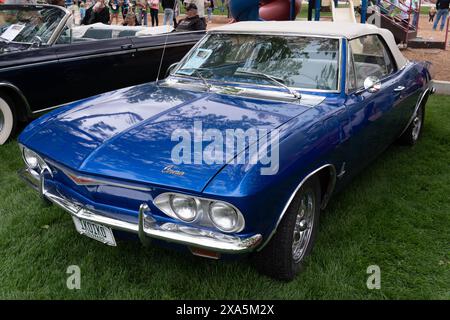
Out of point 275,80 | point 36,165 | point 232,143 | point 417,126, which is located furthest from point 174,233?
point 417,126

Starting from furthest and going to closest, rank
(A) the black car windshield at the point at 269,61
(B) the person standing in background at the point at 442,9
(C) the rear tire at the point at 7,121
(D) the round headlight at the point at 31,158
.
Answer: (B) the person standing in background at the point at 442,9
(C) the rear tire at the point at 7,121
(A) the black car windshield at the point at 269,61
(D) the round headlight at the point at 31,158

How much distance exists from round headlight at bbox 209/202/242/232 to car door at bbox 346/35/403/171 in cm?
126

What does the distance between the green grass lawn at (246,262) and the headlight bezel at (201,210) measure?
0.58m

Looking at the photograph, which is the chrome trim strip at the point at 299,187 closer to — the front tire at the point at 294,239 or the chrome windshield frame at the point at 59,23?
the front tire at the point at 294,239

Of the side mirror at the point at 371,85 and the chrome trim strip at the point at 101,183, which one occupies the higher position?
the side mirror at the point at 371,85

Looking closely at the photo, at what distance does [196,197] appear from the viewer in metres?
2.21

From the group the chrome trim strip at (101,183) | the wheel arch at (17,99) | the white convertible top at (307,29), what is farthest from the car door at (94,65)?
the chrome trim strip at (101,183)

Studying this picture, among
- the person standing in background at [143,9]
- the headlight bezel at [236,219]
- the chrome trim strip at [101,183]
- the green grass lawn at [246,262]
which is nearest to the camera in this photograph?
the headlight bezel at [236,219]

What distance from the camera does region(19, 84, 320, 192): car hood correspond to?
2.36 meters

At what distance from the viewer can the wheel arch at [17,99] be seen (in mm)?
4963

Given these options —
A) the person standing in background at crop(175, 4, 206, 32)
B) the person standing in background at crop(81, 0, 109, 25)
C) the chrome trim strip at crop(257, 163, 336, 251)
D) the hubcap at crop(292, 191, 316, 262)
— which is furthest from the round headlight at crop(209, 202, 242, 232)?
the person standing in background at crop(81, 0, 109, 25)

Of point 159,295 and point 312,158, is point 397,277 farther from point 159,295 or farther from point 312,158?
point 159,295

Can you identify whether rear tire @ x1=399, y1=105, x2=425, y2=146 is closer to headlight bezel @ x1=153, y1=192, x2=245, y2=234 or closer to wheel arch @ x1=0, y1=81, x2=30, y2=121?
headlight bezel @ x1=153, y1=192, x2=245, y2=234

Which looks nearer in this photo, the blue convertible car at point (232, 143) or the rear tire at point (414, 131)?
the blue convertible car at point (232, 143)
